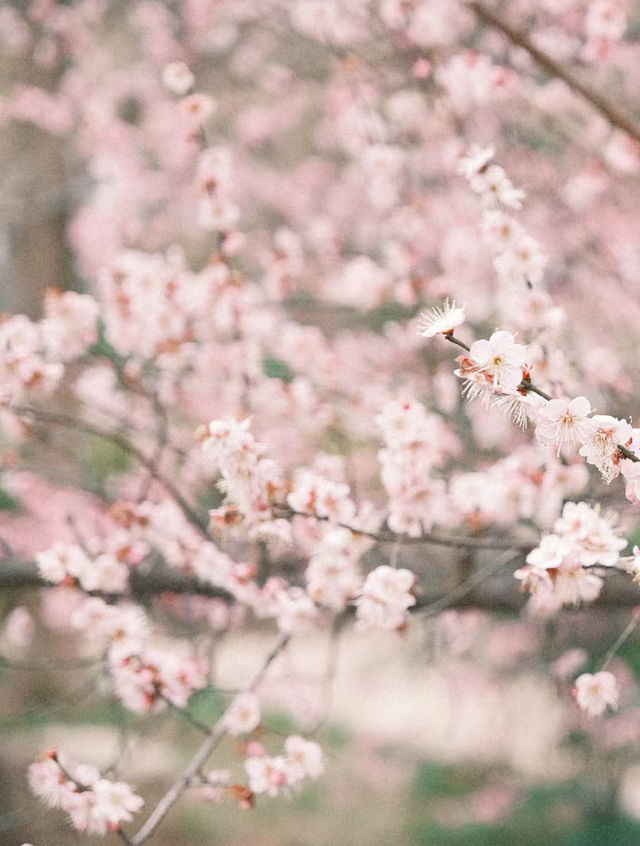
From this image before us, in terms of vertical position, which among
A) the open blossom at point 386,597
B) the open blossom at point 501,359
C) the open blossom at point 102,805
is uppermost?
the open blossom at point 501,359

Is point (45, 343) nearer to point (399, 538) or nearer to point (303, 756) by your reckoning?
point (399, 538)

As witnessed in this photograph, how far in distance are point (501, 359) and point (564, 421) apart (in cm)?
16

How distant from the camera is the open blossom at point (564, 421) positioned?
4.41ft

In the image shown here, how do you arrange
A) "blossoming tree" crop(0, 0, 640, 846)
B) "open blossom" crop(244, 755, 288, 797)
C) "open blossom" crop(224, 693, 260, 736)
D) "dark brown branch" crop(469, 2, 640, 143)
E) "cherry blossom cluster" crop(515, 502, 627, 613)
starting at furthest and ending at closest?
"dark brown branch" crop(469, 2, 640, 143) → "open blossom" crop(224, 693, 260, 736) → "open blossom" crop(244, 755, 288, 797) → "blossoming tree" crop(0, 0, 640, 846) → "cherry blossom cluster" crop(515, 502, 627, 613)

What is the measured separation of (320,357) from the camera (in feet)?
11.2

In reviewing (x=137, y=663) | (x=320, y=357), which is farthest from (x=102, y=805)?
(x=320, y=357)

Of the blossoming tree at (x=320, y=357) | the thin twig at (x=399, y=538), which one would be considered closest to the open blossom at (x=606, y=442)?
the blossoming tree at (x=320, y=357)

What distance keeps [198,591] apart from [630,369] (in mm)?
2293

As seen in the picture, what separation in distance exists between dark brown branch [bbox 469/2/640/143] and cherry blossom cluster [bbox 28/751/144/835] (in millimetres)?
2201

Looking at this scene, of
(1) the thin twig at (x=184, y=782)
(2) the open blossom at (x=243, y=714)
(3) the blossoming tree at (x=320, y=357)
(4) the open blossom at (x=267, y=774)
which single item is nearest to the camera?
(1) the thin twig at (x=184, y=782)

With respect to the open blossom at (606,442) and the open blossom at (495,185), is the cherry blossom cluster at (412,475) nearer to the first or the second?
the open blossom at (495,185)

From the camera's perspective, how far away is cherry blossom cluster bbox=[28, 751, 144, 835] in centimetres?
177

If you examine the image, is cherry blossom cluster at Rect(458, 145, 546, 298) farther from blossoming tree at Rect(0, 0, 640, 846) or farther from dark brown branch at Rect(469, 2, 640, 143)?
dark brown branch at Rect(469, 2, 640, 143)

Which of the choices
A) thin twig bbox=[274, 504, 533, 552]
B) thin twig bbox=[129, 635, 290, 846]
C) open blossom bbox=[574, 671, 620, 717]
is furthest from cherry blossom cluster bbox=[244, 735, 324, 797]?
open blossom bbox=[574, 671, 620, 717]
